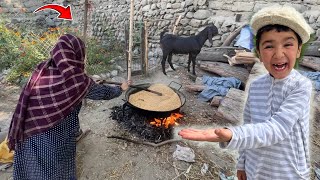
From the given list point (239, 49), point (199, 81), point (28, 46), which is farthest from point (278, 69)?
point (28, 46)

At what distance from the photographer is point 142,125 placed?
13.7 ft

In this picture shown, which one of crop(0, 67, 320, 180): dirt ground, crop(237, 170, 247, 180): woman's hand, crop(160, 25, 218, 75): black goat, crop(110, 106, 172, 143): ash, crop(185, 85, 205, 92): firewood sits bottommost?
crop(0, 67, 320, 180): dirt ground

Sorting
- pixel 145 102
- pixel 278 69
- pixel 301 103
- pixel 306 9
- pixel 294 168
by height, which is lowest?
pixel 145 102

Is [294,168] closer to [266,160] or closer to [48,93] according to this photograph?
[266,160]

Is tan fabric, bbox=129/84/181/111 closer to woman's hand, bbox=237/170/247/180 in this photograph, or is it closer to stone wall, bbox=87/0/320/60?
woman's hand, bbox=237/170/247/180

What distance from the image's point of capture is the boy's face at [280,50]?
1249 millimetres

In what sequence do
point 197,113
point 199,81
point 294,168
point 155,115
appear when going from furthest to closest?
point 199,81, point 197,113, point 155,115, point 294,168

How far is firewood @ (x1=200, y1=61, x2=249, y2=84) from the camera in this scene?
6.15 meters

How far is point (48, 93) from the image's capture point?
2180 millimetres

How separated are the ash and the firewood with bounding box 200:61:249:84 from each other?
2816mm

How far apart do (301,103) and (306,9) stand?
704cm

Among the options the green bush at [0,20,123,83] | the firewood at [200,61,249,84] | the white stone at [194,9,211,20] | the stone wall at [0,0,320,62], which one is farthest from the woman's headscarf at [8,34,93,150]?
the white stone at [194,9,211,20]

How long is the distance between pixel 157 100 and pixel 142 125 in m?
0.51

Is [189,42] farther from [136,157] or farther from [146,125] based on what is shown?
[136,157]
